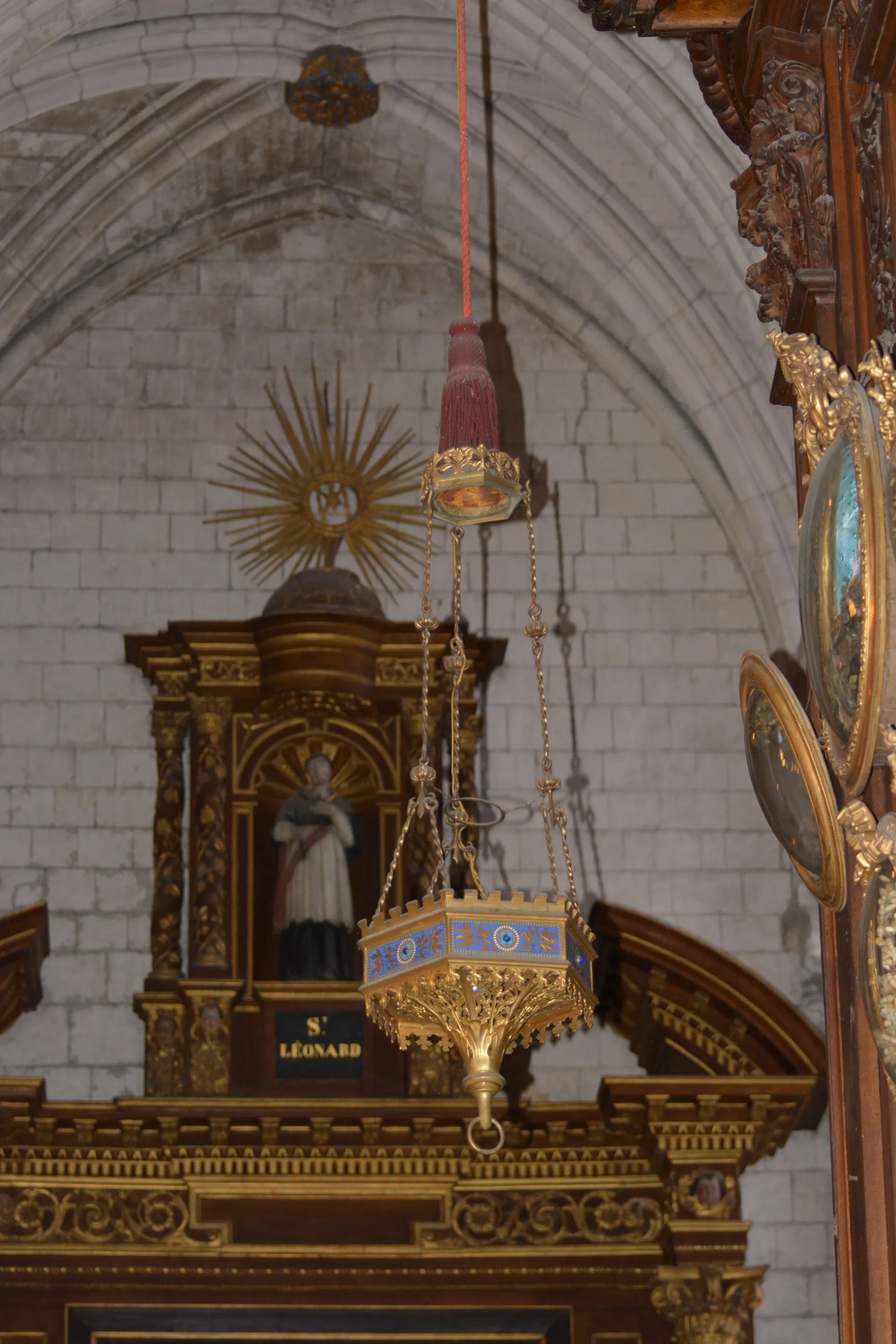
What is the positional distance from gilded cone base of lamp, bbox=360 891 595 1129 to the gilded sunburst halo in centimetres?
440

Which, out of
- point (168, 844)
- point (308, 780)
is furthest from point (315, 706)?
point (168, 844)

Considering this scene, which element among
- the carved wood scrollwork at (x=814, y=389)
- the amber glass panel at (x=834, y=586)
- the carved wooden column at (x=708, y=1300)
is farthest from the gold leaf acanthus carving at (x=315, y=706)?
the amber glass panel at (x=834, y=586)

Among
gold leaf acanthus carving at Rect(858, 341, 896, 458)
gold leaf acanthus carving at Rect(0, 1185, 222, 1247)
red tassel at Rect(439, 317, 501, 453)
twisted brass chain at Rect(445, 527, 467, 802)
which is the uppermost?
red tassel at Rect(439, 317, 501, 453)

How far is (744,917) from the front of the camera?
11.4 m

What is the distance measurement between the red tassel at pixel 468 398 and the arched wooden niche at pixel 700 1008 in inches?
138

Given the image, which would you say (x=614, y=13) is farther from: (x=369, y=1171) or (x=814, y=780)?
(x=369, y=1171)

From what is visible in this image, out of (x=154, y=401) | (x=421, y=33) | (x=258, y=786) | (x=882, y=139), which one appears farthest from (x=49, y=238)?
(x=882, y=139)

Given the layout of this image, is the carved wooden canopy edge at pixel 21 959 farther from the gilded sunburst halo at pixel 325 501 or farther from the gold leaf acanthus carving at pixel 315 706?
the gilded sunburst halo at pixel 325 501

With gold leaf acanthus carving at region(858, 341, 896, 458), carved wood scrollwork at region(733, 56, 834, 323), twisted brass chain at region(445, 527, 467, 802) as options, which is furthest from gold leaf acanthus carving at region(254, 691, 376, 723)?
gold leaf acanthus carving at region(858, 341, 896, 458)

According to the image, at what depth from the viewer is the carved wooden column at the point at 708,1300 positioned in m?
10.1

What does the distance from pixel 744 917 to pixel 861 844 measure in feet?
22.1

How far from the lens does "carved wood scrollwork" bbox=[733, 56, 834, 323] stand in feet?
17.9

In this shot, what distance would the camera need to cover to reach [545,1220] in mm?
10414

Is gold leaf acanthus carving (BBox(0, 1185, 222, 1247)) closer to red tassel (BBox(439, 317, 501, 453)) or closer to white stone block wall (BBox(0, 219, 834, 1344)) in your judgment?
white stone block wall (BBox(0, 219, 834, 1344))
